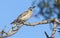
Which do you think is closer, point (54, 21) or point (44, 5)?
point (54, 21)

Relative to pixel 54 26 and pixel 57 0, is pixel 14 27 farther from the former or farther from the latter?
pixel 57 0

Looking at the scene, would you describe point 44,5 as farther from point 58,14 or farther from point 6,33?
point 6,33

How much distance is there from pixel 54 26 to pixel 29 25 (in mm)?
452

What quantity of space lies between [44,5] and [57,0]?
0.92ft

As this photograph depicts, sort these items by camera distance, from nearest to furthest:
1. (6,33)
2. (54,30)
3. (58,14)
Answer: (6,33) < (54,30) < (58,14)

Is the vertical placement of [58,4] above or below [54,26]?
above

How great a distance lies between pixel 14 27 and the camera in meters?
4.52

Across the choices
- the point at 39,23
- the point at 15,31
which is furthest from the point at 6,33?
the point at 39,23

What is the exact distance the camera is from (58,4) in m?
5.12

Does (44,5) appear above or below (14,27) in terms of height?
above

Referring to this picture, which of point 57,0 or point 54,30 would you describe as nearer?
point 54,30

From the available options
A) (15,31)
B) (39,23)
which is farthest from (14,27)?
(39,23)

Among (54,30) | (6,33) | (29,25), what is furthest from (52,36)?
(6,33)

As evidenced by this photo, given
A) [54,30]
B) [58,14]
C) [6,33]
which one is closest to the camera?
[6,33]
